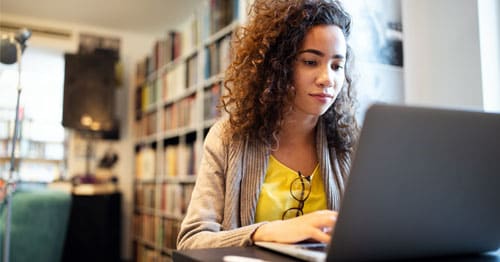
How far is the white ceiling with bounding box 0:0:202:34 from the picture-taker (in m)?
3.95

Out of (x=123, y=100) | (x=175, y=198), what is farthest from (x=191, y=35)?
(x=123, y=100)

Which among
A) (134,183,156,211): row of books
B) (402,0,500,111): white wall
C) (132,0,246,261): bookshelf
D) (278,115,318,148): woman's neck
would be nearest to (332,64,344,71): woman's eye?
(278,115,318,148): woman's neck

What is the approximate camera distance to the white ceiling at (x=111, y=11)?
3945 mm

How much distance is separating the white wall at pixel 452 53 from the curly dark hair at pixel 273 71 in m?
0.56

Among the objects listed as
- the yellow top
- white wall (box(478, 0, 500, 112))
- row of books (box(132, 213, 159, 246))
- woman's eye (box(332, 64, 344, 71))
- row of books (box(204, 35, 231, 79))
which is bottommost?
row of books (box(132, 213, 159, 246))

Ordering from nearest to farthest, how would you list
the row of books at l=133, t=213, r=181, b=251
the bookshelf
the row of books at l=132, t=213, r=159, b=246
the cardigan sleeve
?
1. the cardigan sleeve
2. the bookshelf
3. the row of books at l=133, t=213, r=181, b=251
4. the row of books at l=132, t=213, r=159, b=246

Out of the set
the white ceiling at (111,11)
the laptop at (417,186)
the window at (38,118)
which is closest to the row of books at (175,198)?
the window at (38,118)

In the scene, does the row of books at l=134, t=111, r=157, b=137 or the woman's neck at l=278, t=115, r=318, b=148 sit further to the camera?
the row of books at l=134, t=111, r=157, b=137

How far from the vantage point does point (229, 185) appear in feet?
3.30

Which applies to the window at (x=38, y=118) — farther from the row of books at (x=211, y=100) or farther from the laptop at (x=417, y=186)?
the laptop at (x=417, y=186)

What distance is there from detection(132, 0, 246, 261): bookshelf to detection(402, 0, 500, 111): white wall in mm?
1135

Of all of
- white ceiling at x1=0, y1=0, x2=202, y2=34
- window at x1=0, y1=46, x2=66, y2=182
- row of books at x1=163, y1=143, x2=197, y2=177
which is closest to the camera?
row of books at x1=163, y1=143, x2=197, y2=177

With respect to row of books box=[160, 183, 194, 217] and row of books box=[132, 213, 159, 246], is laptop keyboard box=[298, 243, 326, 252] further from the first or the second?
row of books box=[132, 213, 159, 246]

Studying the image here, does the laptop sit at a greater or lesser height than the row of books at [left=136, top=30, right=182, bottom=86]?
lesser
